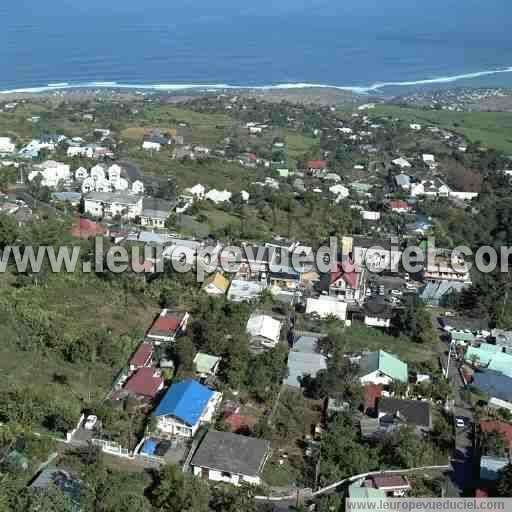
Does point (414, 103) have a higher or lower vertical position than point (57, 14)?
lower

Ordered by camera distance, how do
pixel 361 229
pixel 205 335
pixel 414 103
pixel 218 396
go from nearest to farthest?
1. pixel 218 396
2. pixel 205 335
3. pixel 361 229
4. pixel 414 103

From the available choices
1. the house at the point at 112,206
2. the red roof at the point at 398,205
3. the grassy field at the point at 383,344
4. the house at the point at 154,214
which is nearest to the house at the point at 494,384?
the grassy field at the point at 383,344

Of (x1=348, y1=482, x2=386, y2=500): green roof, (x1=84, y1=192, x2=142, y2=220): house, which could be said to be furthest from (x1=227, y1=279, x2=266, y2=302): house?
(x1=348, y1=482, x2=386, y2=500): green roof

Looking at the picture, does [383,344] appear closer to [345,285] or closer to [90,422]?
[345,285]

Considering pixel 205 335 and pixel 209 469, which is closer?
pixel 209 469

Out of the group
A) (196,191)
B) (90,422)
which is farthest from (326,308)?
(196,191)

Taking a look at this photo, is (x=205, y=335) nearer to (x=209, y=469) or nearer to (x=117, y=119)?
(x=209, y=469)

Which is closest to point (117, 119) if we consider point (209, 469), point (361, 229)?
point (361, 229)
